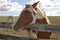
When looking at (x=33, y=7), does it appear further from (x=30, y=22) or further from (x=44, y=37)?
(x=44, y=37)

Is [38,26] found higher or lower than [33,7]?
lower

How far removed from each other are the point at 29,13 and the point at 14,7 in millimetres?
9248

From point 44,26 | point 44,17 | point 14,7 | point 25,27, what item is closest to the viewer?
point 44,26

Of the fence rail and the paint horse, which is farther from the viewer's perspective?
the paint horse

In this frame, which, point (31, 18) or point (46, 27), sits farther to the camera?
point (31, 18)

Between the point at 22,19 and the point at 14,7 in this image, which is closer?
the point at 22,19

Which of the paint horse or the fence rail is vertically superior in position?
the paint horse

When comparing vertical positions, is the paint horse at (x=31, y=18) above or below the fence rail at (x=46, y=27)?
above

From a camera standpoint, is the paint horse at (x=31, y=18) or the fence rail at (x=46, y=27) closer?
the fence rail at (x=46, y=27)

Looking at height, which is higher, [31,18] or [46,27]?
[31,18]

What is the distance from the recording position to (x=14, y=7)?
12414mm

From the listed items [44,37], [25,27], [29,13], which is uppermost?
[29,13]

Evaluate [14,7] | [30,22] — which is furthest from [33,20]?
[14,7]

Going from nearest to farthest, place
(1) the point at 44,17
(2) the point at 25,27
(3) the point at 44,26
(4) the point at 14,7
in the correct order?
1. (3) the point at 44,26
2. (2) the point at 25,27
3. (1) the point at 44,17
4. (4) the point at 14,7
